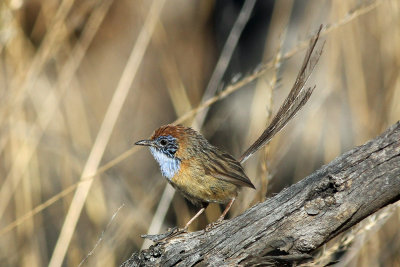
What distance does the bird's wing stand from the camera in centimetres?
312

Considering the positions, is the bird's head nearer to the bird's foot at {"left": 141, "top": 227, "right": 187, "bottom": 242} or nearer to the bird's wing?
the bird's wing

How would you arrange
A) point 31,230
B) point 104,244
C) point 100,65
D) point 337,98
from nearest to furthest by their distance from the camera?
1. point 104,244
2. point 31,230
3. point 337,98
4. point 100,65

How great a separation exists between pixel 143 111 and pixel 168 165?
2758 mm

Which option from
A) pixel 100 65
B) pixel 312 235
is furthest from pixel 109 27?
pixel 312 235

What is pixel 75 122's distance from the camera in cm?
450

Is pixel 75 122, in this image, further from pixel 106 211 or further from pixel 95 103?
pixel 95 103

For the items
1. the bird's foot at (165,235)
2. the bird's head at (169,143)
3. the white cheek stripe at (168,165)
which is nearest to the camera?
the bird's foot at (165,235)

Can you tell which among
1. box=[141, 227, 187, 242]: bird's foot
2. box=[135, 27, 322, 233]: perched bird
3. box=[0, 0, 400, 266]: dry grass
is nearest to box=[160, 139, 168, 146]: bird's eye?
box=[135, 27, 322, 233]: perched bird

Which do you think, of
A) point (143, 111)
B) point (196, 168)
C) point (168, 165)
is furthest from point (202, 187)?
point (143, 111)

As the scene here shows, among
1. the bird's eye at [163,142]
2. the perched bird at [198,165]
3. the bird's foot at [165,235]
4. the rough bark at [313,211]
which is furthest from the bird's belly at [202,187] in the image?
the rough bark at [313,211]

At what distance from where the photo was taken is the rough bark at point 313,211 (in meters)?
1.93

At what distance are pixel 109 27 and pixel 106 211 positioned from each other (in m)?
2.39

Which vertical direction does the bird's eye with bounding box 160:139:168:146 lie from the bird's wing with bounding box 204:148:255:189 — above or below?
above

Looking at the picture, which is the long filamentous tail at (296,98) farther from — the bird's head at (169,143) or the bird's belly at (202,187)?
the bird's head at (169,143)
